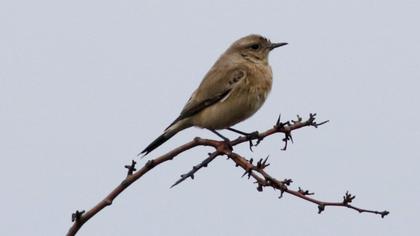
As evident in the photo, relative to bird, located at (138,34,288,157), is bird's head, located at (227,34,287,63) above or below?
above

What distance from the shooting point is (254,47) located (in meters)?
9.45

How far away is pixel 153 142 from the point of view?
7.77 m

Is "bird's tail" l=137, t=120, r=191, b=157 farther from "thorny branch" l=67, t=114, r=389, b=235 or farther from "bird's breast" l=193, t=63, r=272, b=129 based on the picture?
"thorny branch" l=67, t=114, r=389, b=235

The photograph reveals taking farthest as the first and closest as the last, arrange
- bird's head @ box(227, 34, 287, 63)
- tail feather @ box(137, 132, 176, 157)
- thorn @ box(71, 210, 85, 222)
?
bird's head @ box(227, 34, 287, 63)
tail feather @ box(137, 132, 176, 157)
thorn @ box(71, 210, 85, 222)

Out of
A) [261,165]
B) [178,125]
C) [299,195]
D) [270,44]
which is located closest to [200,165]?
[261,165]

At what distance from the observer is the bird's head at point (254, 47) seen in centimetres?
934

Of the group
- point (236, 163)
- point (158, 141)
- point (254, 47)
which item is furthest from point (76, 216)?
point (254, 47)

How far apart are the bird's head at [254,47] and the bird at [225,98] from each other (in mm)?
253

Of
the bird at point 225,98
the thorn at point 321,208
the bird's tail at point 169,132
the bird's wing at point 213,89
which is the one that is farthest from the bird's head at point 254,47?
the thorn at point 321,208

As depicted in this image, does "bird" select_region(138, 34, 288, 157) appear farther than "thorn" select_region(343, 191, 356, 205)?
Yes

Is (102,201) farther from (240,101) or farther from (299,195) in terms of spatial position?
(240,101)

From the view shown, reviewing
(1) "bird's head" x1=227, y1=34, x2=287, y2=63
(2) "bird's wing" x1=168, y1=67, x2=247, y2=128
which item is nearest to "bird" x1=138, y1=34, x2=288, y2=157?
(2) "bird's wing" x1=168, y1=67, x2=247, y2=128

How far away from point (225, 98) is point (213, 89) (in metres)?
0.27

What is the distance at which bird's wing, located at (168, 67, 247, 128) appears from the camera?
835cm
